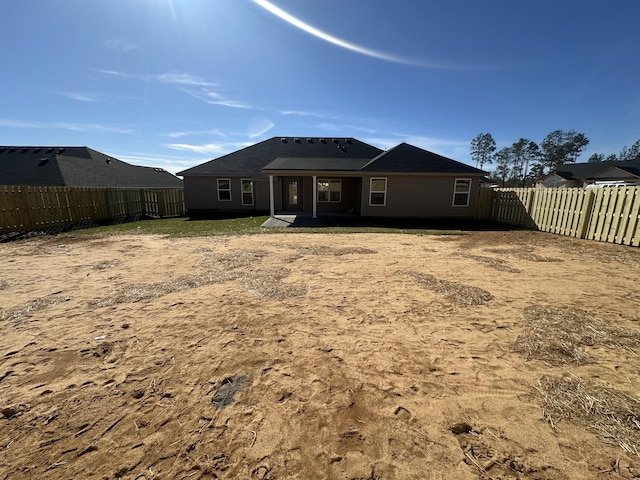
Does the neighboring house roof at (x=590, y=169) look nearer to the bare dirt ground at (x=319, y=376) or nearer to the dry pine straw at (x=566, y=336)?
the bare dirt ground at (x=319, y=376)

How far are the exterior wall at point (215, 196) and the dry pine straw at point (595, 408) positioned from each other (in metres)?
17.1

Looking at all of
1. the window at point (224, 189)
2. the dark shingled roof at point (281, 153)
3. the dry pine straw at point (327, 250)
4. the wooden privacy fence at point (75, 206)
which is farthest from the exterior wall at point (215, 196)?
the dry pine straw at point (327, 250)

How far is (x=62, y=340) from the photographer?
9.95ft

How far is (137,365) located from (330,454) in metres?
2.07

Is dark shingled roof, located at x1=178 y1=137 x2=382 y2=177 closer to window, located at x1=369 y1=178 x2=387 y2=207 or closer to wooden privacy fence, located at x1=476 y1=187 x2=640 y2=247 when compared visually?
window, located at x1=369 y1=178 x2=387 y2=207

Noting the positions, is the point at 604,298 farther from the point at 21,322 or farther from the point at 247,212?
the point at 247,212

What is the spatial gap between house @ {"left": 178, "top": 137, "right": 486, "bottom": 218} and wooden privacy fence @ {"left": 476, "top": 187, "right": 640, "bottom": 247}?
2.54 meters

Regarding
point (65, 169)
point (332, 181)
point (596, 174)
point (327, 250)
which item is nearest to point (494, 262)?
point (327, 250)

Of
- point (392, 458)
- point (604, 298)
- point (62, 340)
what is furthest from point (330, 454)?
point (604, 298)

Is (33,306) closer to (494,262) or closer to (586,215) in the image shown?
(494,262)

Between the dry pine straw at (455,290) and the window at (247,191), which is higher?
the window at (247,191)

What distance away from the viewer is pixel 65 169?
2023cm

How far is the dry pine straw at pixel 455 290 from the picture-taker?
4152 millimetres

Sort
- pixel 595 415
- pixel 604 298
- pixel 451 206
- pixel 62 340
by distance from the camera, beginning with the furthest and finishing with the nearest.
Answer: pixel 451 206, pixel 604 298, pixel 62 340, pixel 595 415
